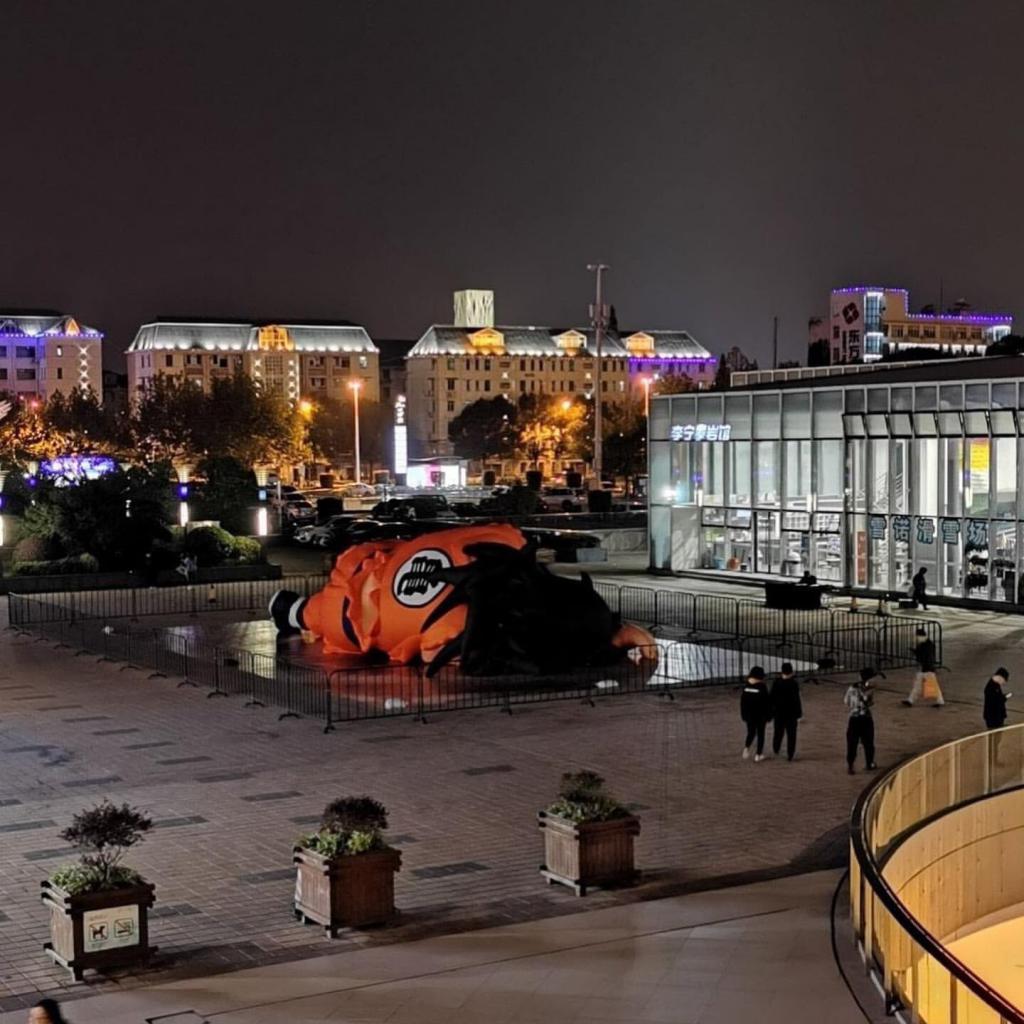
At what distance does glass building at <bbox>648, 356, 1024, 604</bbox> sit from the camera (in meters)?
43.7

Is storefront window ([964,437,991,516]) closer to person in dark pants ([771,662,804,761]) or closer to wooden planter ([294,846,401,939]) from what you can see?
person in dark pants ([771,662,804,761])

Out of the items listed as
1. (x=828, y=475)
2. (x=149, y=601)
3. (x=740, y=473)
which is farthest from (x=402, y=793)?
(x=740, y=473)

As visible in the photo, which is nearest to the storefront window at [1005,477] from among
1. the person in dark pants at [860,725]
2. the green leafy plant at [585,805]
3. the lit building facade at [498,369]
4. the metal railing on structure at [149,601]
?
the metal railing on structure at [149,601]

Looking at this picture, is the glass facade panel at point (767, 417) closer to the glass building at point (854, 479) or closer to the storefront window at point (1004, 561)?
the glass building at point (854, 479)

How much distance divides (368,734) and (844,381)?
2739 centimetres

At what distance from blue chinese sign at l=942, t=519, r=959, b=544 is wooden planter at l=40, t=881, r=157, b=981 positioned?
34.1m

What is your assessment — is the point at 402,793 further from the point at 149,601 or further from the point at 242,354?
the point at 242,354

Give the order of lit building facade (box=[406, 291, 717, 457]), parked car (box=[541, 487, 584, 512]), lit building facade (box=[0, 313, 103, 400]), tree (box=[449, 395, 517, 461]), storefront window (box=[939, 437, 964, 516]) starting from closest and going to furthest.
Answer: storefront window (box=[939, 437, 964, 516]), parked car (box=[541, 487, 584, 512]), tree (box=[449, 395, 517, 461]), lit building facade (box=[0, 313, 103, 400]), lit building facade (box=[406, 291, 717, 457])

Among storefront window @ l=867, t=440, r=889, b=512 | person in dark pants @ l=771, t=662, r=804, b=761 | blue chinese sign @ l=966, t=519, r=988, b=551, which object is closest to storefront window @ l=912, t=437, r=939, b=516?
storefront window @ l=867, t=440, r=889, b=512

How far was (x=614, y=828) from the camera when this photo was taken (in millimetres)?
16391

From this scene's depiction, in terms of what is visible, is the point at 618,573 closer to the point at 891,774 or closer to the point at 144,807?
the point at 144,807

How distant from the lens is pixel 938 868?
16016 mm

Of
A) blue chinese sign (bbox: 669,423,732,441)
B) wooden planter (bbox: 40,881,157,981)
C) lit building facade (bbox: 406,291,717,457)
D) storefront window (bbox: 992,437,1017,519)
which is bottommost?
wooden planter (bbox: 40,881,157,981)

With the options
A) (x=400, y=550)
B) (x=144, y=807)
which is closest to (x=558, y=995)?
(x=144, y=807)
